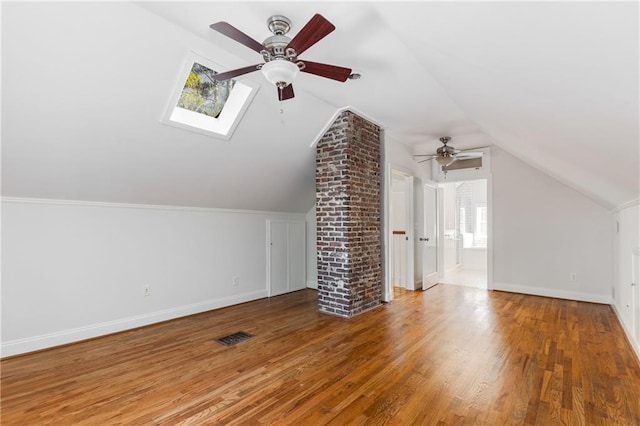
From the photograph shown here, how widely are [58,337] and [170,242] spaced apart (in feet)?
4.58

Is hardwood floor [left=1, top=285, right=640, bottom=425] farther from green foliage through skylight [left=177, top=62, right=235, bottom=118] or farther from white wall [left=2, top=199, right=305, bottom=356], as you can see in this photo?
green foliage through skylight [left=177, top=62, right=235, bottom=118]

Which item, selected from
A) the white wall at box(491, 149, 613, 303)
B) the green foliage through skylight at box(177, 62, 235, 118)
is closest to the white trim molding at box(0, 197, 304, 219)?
the green foliage through skylight at box(177, 62, 235, 118)

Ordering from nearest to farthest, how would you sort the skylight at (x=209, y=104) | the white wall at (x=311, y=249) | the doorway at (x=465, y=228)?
the skylight at (x=209, y=104) → the white wall at (x=311, y=249) → the doorway at (x=465, y=228)

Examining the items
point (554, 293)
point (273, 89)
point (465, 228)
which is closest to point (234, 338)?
point (273, 89)

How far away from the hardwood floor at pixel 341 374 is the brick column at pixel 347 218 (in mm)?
383

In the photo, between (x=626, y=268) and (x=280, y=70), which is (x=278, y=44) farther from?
(x=626, y=268)

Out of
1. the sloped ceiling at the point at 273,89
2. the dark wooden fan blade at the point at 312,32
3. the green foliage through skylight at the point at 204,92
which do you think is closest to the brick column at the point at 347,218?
the sloped ceiling at the point at 273,89

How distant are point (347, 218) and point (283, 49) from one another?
7.47 feet

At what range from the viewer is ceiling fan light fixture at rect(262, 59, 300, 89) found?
2045 millimetres

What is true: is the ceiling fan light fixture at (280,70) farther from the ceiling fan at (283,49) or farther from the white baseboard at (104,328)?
the white baseboard at (104,328)

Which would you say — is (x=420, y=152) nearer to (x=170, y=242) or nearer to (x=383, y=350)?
(x=383, y=350)

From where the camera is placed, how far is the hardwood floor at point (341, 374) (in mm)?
1974

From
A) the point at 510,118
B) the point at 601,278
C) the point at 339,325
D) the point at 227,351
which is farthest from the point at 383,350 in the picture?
the point at 601,278

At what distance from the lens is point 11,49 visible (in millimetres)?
1984
